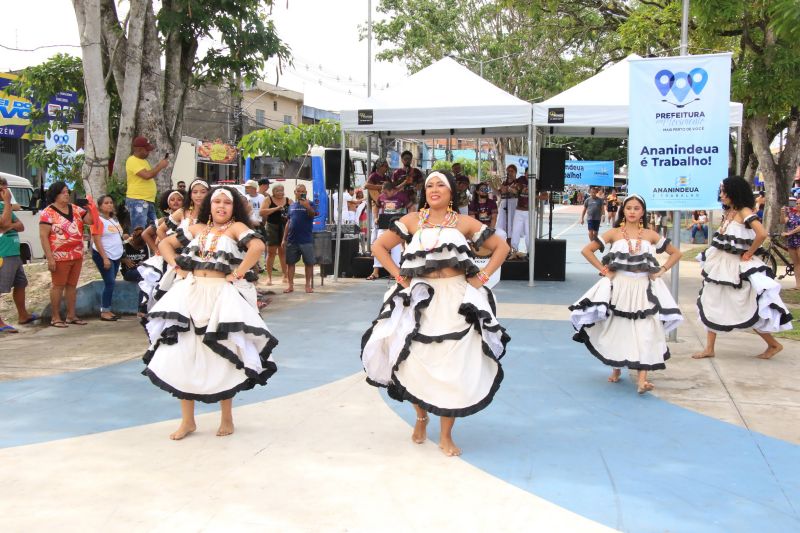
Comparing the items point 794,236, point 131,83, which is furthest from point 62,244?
point 794,236

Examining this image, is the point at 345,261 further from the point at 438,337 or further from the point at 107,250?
the point at 438,337

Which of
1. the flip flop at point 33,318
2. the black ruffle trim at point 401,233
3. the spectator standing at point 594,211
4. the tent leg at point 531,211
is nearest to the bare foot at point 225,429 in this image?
the black ruffle trim at point 401,233

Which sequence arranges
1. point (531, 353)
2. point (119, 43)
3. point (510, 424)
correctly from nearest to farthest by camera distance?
1. point (510, 424)
2. point (531, 353)
3. point (119, 43)

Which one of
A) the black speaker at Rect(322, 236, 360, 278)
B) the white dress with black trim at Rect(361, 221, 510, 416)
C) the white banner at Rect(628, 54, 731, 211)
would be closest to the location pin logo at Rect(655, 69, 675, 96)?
the white banner at Rect(628, 54, 731, 211)

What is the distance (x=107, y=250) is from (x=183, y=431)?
5325 millimetres

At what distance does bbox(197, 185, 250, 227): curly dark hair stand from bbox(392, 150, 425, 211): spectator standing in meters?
9.28

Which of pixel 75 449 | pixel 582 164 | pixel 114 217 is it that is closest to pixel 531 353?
pixel 75 449

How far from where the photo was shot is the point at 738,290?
7.82m

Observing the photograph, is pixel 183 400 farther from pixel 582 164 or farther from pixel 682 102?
pixel 582 164

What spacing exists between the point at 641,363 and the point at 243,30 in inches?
335

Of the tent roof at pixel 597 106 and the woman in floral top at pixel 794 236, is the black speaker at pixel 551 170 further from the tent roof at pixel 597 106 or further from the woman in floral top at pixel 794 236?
the woman in floral top at pixel 794 236

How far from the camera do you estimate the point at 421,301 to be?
16.4 ft

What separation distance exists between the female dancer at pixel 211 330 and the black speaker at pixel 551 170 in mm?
10072

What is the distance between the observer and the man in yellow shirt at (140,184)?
1032 cm
